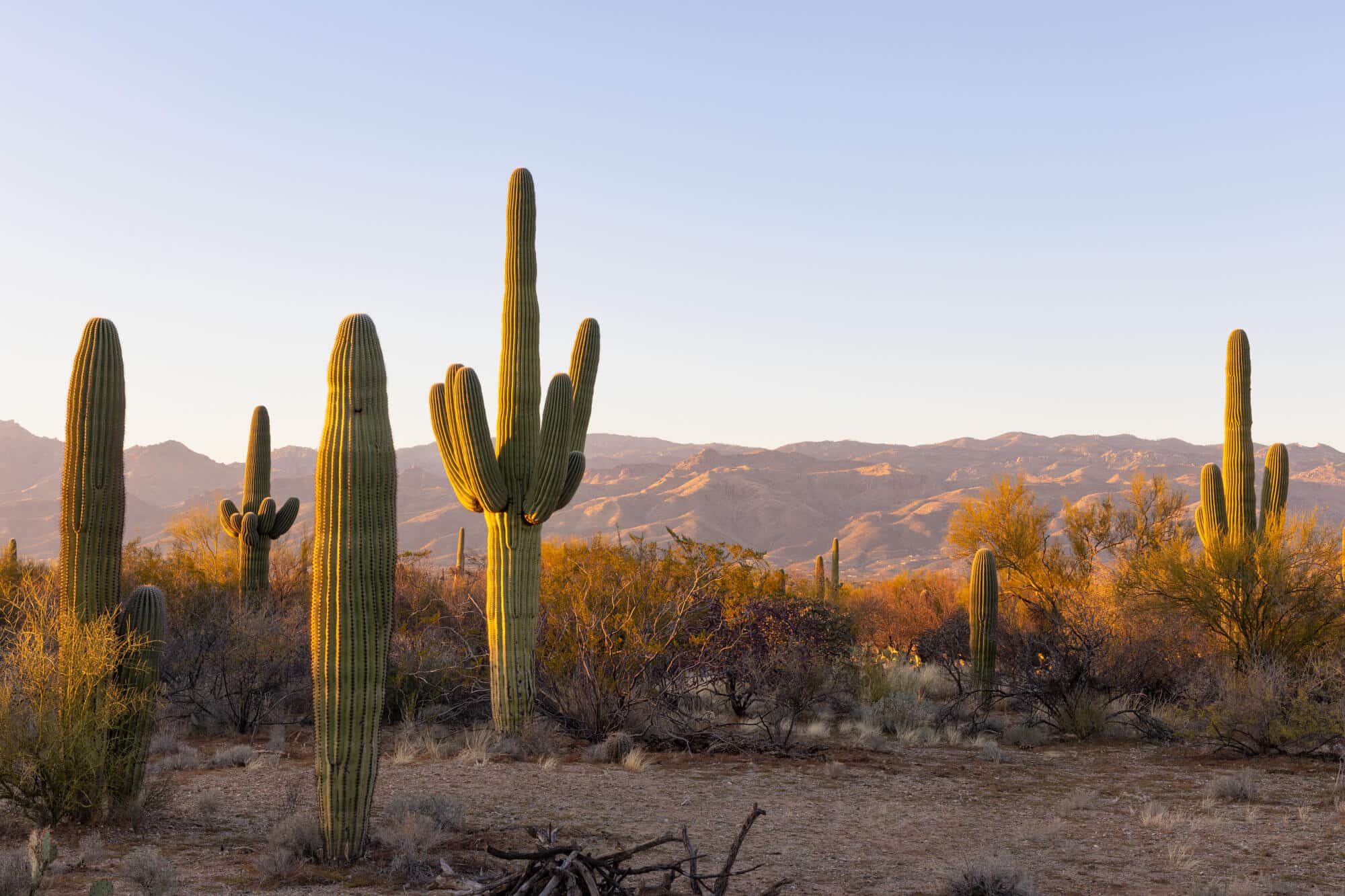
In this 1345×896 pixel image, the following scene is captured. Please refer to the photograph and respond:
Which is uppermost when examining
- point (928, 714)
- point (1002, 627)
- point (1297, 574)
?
point (1297, 574)

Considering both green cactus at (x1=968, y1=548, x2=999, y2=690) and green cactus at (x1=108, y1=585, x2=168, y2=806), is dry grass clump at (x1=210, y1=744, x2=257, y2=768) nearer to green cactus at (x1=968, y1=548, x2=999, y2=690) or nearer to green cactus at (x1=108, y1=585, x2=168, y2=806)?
green cactus at (x1=108, y1=585, x2=168, y2=806)

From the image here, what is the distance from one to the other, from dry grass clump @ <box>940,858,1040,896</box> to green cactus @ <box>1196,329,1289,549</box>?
12755mm

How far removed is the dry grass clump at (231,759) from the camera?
39.0 ft

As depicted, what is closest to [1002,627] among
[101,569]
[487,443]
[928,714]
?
[928,714]

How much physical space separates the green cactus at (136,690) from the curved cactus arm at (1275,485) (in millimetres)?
18129

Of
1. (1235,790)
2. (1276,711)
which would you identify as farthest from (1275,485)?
(1235,790)

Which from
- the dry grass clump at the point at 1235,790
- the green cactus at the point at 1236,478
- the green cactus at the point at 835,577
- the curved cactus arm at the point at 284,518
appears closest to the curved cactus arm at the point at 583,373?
the curved cactus arm at the point at 284,518

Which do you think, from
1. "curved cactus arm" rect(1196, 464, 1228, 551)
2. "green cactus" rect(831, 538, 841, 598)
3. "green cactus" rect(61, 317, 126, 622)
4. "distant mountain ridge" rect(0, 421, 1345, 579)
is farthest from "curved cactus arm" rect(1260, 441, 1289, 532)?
"distant mountain ridge" rect(0, 421, 1345, 579)

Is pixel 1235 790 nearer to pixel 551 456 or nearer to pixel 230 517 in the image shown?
pixel 551 456

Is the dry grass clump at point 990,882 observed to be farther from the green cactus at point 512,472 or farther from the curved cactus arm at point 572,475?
the curved cactus arm at point 572,475

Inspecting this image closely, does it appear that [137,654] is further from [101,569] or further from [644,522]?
[644,522]

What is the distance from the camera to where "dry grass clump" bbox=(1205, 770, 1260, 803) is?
1070 cm

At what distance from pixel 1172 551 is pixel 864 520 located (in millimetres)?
92873

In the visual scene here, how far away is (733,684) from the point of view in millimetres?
15938
